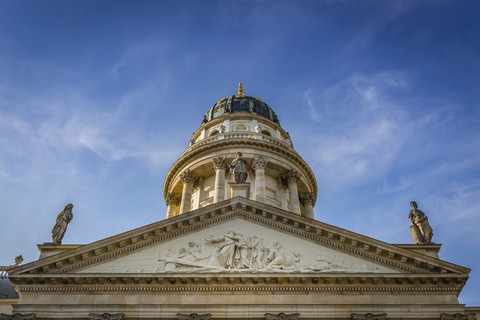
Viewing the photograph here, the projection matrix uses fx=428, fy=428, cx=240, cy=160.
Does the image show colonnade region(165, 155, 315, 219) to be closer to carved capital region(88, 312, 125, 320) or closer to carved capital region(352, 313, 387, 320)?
carved capital region(352, 313, 387, 320)

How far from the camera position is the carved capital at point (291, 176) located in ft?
116

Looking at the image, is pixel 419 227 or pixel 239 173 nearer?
pixel 419 227

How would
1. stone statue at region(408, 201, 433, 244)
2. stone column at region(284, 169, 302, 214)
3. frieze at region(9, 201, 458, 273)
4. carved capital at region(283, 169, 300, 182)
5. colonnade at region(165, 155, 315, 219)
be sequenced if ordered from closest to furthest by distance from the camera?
frieze at region(9, 201, 458, 273) < stone statue at region(408, 201, 433, 244) < colonnade at region(165, 155, 315, 219) < stone column at region(284, 169, 302, 214) < carved capital at region(283, 169, 300, 182)

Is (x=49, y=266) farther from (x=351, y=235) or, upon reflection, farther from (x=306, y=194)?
(x=306, y=194)

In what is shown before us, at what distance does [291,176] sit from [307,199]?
3083mm

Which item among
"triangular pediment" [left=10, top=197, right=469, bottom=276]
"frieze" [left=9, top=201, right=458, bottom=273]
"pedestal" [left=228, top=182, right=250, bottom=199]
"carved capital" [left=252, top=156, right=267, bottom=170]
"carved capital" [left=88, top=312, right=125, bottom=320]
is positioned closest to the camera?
"carved capital" [left=88, top=312, right=125, bottom=320]

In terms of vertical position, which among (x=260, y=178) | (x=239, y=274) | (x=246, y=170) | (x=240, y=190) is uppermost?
(x=246, y=170)

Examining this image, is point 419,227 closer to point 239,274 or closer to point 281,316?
point 281,316

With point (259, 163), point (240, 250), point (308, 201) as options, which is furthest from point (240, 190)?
point (308, 201)

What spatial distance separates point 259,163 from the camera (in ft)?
113

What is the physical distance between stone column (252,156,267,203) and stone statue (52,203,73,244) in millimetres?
13530

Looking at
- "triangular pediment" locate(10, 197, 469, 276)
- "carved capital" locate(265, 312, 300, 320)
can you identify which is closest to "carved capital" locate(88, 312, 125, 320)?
"triangular pediment" locate(10, 197, 469, 276)

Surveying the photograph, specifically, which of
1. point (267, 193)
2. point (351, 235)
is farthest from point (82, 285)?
point (267, 193)

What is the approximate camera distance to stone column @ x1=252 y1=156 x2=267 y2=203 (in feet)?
104
